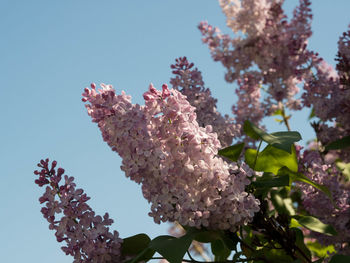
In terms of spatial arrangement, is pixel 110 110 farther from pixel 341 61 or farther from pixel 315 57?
pixel 315 57

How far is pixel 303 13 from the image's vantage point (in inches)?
177

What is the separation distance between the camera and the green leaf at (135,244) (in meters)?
1.89

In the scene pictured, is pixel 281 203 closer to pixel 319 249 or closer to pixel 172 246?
pixel 172 246

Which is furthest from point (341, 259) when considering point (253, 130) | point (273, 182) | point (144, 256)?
point (144, 256)

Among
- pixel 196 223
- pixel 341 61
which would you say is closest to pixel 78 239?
pixel 196 223

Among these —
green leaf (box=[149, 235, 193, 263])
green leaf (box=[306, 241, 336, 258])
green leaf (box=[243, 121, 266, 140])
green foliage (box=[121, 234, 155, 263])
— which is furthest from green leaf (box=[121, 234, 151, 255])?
green leaf (box=[306, 241, 336, 258])

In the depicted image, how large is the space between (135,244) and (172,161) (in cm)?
45

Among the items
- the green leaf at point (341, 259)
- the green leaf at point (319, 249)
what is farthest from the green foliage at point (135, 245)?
the green leaf at point (319, 249)

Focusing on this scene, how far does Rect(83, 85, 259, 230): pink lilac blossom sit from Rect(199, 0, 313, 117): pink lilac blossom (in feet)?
8.97

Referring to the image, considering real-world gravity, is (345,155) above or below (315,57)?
below

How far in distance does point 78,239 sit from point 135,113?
0.53 m

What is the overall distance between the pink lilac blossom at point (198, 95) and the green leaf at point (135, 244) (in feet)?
2.57

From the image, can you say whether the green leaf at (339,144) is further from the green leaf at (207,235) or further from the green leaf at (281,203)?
the green leaf at (207,235)

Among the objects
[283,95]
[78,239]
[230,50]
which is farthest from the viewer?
[230,50]
